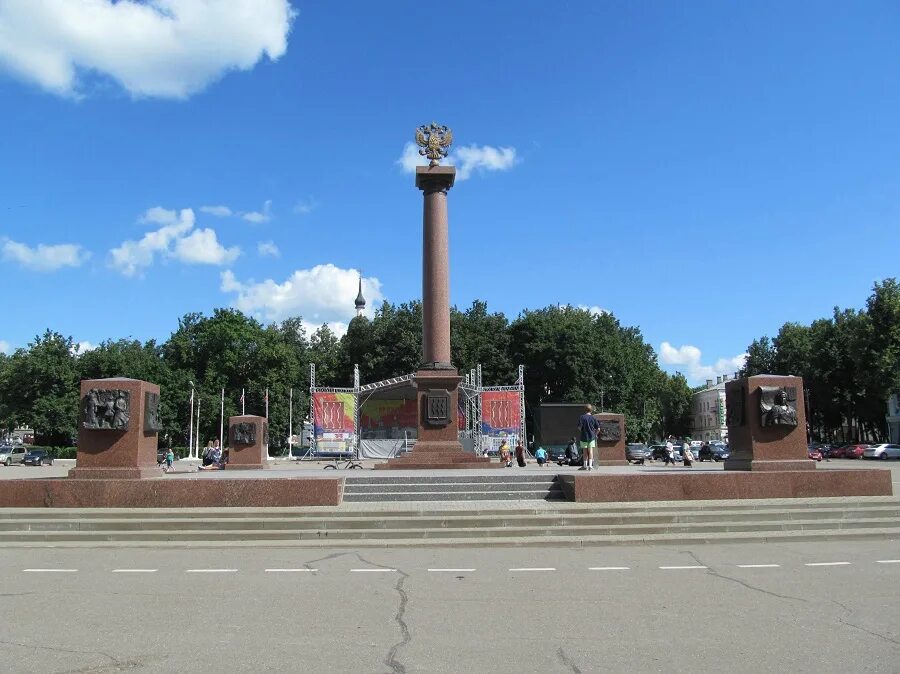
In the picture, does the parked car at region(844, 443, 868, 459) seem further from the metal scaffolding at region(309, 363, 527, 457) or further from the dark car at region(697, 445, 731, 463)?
the metal scaffolding at region(309, 363, 527, 457)

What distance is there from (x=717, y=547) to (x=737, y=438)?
569cm

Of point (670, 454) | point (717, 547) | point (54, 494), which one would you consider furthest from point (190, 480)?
point (670, 454)

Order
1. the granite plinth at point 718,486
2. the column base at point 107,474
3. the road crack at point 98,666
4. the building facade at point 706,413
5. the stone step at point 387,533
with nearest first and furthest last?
1. the road crack at point 98,666
2. the stone step at point 387,533
3. the granite plinth at point 718,486
4. the column base at point 107,474
5. the building facade at point 706,413

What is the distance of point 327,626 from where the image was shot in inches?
259

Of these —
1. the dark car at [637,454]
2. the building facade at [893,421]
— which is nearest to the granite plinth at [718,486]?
the dark car at [637,454]

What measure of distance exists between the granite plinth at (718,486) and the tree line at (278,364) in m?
49.6

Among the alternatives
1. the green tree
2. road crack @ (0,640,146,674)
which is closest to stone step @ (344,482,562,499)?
road crack @ (0,640,146,674)

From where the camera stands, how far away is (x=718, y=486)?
45.3ft

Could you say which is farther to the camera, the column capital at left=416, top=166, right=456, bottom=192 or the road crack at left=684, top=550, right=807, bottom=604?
the column capital at left=416, top=166, right=456, bottom=192

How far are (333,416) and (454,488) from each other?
31.5 m

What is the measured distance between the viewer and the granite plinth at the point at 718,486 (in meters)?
13.7

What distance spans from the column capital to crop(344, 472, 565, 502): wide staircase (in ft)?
39.3

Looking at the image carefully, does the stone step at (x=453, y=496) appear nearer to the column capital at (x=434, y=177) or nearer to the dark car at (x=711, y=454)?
the column capital at (x=434, y=177)

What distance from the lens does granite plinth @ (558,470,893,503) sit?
1368 cm
